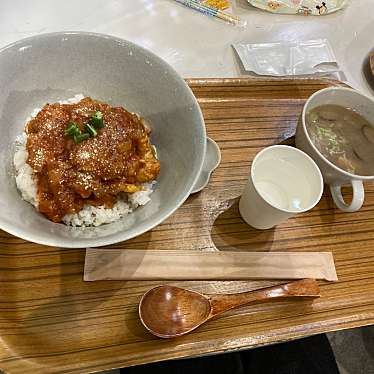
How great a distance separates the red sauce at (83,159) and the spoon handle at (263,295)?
1.26ft

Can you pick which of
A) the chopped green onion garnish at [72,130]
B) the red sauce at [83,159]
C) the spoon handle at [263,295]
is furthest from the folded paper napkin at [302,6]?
the spoon handle at [263,295]

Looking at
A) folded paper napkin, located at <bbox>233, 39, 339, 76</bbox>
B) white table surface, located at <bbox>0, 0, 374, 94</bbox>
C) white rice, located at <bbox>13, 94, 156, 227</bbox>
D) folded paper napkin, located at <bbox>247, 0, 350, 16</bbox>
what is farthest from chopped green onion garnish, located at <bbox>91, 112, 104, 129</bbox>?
folded paper napkin, located at <bbox>247, 0, 350, 16</bbox>

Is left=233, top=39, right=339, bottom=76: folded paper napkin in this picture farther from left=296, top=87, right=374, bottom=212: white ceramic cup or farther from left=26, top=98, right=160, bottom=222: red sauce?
left=26, top=98, right=160, bottom=222: red sauce

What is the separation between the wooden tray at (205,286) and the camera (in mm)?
1042

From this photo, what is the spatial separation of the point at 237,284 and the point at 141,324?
11.7 inches

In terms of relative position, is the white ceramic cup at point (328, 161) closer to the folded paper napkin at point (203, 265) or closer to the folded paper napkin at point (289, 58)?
the folded paper napkin at point (203, 265)

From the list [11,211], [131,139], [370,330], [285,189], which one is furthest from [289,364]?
[11,211]

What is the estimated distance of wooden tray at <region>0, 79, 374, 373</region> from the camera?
104 cm

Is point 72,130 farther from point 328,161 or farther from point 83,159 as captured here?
point 328,161

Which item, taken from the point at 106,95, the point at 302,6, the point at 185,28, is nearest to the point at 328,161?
the point at 106,95

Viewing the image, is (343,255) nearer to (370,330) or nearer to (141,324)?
(141,324)

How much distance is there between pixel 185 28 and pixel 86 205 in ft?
3.70

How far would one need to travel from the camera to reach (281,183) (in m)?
1.29

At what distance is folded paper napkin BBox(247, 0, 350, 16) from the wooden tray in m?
0.75
